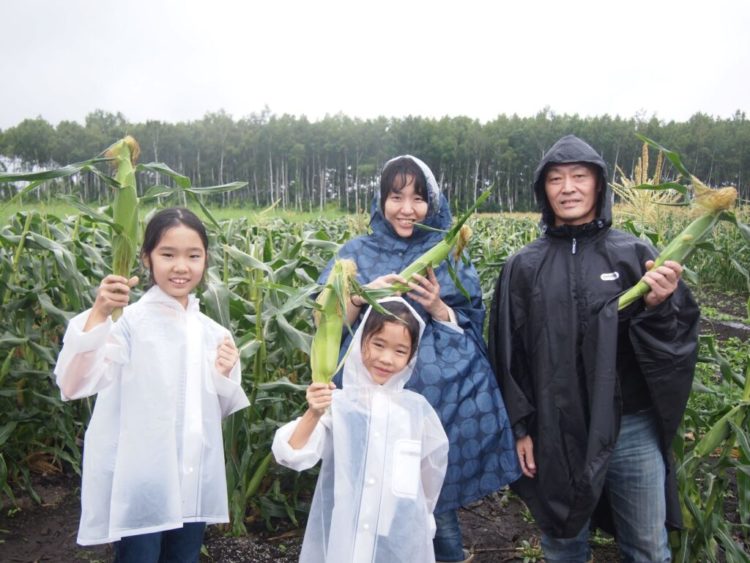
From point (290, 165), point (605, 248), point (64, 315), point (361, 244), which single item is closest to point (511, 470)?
point (605, 248)

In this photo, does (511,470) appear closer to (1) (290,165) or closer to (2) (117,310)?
(2) (117,310)

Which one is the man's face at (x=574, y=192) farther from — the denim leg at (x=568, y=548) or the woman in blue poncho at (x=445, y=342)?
the denim leg at (x=568, y=548)

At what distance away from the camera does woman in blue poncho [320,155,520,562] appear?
2270mm

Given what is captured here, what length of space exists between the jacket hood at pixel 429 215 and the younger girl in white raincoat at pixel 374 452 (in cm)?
41

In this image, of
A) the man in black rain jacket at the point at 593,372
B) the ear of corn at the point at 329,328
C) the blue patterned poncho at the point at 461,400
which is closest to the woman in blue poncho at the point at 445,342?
the blue patterned poncho at the point at 461,400

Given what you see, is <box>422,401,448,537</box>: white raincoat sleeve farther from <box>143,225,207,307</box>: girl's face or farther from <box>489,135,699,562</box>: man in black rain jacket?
<box>143,225,207,307</box>: girl's face

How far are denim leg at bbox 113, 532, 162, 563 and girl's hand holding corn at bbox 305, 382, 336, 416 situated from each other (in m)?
0.72

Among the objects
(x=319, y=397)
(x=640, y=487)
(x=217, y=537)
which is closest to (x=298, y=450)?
(x=319, y=397)

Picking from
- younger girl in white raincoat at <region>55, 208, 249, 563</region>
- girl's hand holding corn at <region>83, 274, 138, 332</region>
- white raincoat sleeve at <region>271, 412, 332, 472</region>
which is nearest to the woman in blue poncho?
white raincoat sleeve at <region>271, 412, 332, 472</region>

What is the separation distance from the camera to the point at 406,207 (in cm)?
237

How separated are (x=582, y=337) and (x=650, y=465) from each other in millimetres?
553

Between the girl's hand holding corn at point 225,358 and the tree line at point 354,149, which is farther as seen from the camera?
the tree line at point 354,149

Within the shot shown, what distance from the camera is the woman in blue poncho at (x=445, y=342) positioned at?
2.27 meters

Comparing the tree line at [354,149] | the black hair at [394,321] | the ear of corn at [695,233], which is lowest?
the black hair at [394,321]
